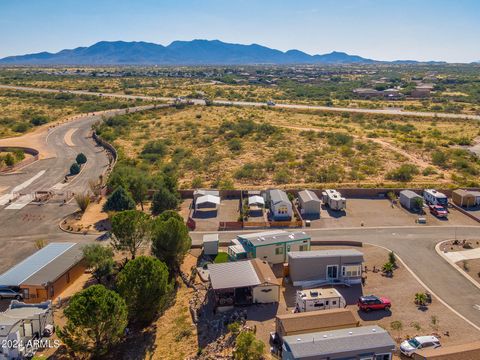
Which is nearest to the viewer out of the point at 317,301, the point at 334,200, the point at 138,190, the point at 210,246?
the point at 317,301

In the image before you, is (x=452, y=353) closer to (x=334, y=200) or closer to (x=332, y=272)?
(x=332, y=272)

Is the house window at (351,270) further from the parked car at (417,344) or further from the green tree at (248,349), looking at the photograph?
the green tree at (248,349)

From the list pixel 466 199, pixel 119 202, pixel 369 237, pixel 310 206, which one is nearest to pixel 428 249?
pixel 369 237

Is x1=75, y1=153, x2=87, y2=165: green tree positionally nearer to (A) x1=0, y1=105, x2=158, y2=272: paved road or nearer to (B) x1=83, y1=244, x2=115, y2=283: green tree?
(A) x1=0, y1=105, x2=158, y2=272: paved road

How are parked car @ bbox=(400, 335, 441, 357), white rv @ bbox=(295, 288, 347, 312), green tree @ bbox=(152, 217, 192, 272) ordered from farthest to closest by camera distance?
green tree @ bbox=(152, 217, 192, 272)
white rv @ bbox=(295, 288, 347, 312)
parked car @ bbox=(400, 335, 441, 357)

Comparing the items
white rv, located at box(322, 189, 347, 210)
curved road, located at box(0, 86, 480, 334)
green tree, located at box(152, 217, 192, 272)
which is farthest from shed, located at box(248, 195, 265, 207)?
green tree, located at box(152, 217, 192, 272)

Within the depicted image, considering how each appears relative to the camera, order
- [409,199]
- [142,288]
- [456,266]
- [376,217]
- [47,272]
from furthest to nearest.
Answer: [409,199]
[376,217]
[456,266]
[47,272]
[142,288]
